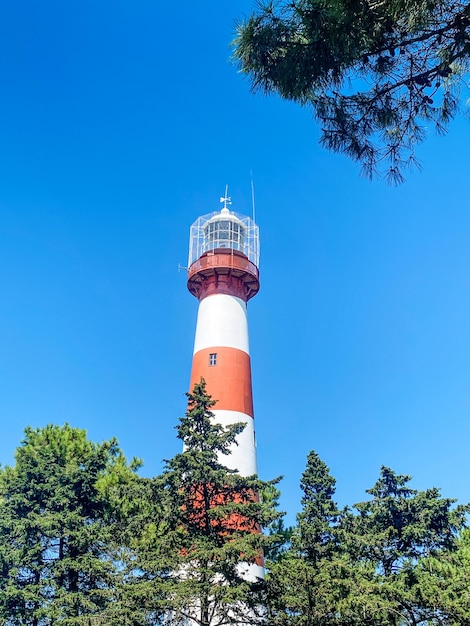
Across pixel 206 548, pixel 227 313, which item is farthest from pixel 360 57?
pixel 227 313

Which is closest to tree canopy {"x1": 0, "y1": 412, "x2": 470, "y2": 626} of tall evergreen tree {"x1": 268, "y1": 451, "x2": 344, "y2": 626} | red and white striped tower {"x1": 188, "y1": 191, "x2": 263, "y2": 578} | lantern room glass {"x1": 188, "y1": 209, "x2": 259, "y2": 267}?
tall evergreen tree {"x1": 268, "y1": 451, "x2": 344, "y2": 626}

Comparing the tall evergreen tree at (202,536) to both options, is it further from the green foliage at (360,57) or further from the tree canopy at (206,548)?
the green foliage at (360,57)

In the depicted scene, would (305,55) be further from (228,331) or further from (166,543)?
(228,331)

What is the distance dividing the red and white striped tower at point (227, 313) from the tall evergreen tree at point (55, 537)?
488cm

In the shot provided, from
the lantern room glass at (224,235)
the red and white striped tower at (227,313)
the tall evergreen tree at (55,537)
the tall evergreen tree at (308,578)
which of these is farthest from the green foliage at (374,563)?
the lantern room glass at (224,235)

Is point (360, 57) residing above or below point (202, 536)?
above

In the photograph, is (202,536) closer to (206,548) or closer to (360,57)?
(206,548)

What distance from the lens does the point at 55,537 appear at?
18969 mm

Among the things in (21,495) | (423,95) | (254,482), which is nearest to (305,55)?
(423,95)

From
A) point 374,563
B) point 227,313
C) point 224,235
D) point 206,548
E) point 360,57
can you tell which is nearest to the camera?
point 360,57

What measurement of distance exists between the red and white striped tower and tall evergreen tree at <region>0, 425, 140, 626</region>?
192 inches

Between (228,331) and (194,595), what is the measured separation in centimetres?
1167

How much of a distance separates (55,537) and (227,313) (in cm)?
1105

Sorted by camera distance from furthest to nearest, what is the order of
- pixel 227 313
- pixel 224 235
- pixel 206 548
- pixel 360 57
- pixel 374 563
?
pixel 224 235 < pixel 227 313 < pixel 374 563 < pixel 206 548 < pixel 360 57
